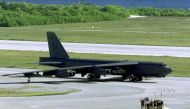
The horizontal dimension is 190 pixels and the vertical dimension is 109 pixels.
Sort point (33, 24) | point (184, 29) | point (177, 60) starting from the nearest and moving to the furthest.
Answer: point (177, 60)
point (184, 29)
point (33, 24)

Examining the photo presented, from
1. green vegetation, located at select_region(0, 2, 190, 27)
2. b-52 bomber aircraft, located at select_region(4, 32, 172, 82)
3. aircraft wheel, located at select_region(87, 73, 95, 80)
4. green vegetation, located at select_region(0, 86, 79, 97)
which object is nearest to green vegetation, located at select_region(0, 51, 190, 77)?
b-52 bomber aircraft, located at select_region(4, 32, 172, 82)

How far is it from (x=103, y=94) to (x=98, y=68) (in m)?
10.2

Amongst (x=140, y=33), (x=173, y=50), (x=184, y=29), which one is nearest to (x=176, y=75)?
Result: (x=173, y=50)

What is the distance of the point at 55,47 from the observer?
69.6m

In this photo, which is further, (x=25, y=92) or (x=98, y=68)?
(x=98, y=68)

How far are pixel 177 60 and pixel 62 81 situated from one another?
22.8 m

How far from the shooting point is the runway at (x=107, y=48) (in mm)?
91312

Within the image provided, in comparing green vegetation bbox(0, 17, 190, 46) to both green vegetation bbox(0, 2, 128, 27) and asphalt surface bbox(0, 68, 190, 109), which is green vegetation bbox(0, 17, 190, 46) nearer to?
green vegetation bbox(0, 2, 128, 27)

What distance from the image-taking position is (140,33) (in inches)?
4815

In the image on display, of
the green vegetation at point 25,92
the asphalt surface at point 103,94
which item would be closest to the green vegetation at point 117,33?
the asphalt surface at point 103,94

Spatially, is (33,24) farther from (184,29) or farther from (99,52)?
(99,52)

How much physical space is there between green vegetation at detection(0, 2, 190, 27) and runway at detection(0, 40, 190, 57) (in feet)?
130

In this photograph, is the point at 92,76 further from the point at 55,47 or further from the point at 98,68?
the point at 55,47

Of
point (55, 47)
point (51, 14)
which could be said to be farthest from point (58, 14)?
point (55, 47)
